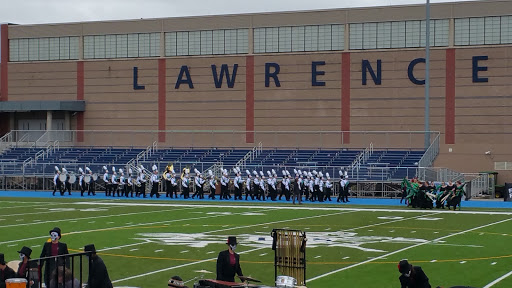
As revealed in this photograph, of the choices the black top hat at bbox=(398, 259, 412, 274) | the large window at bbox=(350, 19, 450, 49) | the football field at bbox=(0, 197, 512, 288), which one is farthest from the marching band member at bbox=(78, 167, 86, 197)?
the black top hat at bbox=(398, 259, 412, 274)

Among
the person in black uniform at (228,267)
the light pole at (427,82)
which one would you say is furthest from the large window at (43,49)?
the person in black uniform at (228,267)

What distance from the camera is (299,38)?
2379 inches

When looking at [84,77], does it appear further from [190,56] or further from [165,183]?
[165,183]

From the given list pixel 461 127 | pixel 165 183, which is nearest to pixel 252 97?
pixel 165 183

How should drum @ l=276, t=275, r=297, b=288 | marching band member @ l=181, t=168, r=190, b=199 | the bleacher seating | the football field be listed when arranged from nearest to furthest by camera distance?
drum @ l=276, t=275, r=297, b=288
the football field
marching band member @ l=181, t=168, r=190, b=199
the bleacher seating

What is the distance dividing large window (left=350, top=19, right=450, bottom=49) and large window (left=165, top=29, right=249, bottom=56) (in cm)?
770

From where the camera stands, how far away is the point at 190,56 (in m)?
63.4

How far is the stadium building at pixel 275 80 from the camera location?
5547 centimetres

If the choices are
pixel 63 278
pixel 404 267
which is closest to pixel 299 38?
pixel 404 267

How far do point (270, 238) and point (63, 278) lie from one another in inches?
546

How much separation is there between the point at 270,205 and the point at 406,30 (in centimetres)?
1878

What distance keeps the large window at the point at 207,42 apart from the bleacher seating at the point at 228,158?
6.57 meters

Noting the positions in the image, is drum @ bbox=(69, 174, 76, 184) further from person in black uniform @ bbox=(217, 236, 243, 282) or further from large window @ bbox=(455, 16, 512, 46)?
person in black uniform @ bbox=(217, 236, 243, 282)

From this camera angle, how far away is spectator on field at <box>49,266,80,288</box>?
1285 cm
